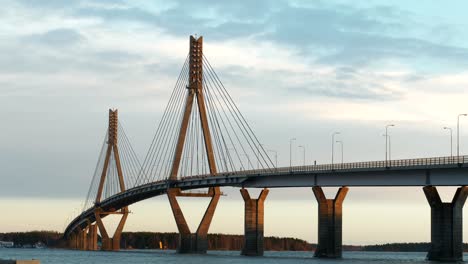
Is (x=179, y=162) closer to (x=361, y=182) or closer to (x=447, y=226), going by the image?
(x=361, y=182)

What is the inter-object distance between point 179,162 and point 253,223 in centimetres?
1367

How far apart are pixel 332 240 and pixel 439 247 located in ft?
60.1

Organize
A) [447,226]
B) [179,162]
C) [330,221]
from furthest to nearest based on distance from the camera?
[179,162] < [330,221] < [447,226]

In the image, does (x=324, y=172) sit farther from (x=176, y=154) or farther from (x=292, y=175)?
(x=176, y=154)

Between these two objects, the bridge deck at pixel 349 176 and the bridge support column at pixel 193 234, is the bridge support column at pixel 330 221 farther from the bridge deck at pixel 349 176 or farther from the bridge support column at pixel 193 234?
the bridge support column at pixel 193 234

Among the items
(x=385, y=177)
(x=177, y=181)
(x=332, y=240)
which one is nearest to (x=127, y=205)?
(x=177, y=181)

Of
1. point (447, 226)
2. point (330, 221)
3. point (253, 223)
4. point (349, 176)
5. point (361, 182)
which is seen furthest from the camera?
point (253, 223)

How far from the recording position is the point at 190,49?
148 m

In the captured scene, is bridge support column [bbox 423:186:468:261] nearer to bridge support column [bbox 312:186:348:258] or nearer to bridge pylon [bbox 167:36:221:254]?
bridge support column [bbox 312:186:348:258]

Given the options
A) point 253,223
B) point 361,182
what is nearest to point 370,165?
point 361,182

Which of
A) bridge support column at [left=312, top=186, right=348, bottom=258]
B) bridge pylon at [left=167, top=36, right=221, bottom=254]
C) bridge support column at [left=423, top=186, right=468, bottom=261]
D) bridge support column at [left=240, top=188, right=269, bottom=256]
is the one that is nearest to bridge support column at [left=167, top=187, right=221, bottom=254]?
bridge pylon at [left=167, top=36, right=221, bottom=254]

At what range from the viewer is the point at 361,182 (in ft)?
362

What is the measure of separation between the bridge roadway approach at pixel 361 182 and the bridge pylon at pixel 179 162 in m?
2.63

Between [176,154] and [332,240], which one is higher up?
[176,154]
